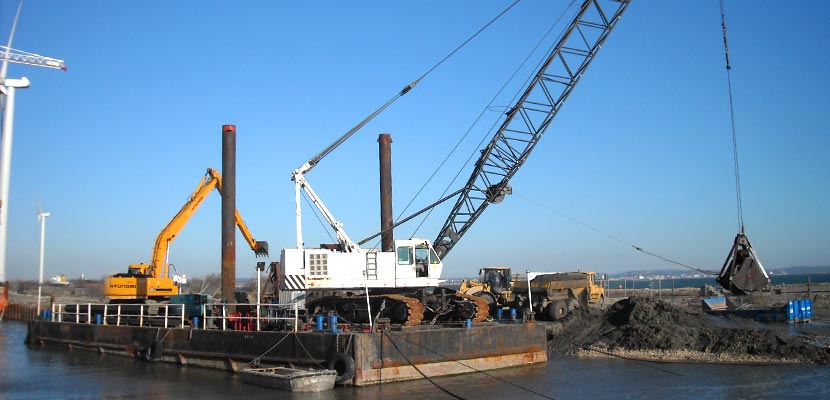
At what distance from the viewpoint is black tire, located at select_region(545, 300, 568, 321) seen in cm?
2994

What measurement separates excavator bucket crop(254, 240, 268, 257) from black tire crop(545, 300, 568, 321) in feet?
43.8

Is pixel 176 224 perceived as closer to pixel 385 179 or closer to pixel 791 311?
pixel 385 179

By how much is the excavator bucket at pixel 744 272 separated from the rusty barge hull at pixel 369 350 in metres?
7.45

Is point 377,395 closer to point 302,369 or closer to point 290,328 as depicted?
point 302,369

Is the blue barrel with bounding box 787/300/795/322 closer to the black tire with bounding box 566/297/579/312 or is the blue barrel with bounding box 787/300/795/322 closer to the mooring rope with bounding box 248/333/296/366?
the black tire with bounding box 566/297/579/312

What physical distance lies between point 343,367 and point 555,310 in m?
14.2

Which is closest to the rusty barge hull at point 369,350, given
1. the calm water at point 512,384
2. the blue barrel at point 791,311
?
the calm water at point 512,384

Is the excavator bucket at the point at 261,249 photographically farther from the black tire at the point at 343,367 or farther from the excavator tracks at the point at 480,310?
the black tire at the point at 343,367

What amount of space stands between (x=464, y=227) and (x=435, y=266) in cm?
1102

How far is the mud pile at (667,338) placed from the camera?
835 inches

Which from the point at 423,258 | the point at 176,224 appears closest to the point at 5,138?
the point at 176,224

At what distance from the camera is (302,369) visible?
19000 millimetres

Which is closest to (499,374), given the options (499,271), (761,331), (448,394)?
(448,394)

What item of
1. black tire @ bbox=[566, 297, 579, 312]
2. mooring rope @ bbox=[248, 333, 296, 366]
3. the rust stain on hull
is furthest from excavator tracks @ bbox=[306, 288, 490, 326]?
black tire @ bbox=[566, 297, 579, 312]
